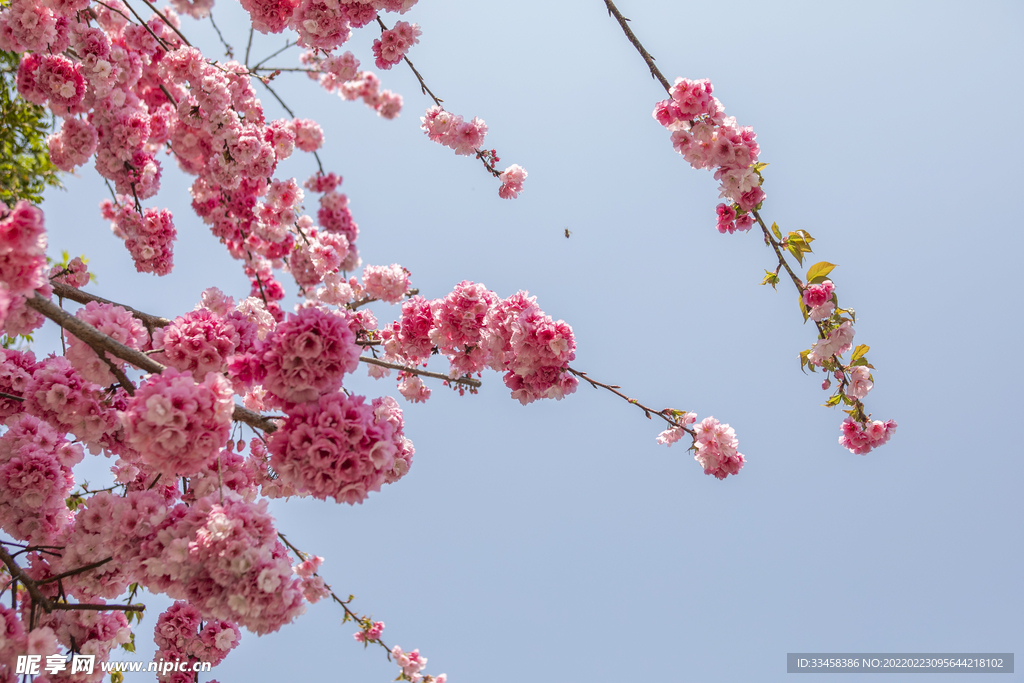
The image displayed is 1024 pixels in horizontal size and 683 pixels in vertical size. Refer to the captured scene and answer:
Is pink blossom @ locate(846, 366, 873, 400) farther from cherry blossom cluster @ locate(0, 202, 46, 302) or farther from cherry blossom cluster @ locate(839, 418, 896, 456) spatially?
cherry blossom cluster @ locate(0, 202, 46, 302)

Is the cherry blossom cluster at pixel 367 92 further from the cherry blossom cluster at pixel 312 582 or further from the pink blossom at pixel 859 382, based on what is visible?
the pink blossom at pixel 859 382

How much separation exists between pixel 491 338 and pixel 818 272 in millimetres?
1983

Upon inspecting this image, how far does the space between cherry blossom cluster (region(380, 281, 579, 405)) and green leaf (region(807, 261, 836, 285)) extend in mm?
1402

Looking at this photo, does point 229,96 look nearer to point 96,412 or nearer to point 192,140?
point 192,140

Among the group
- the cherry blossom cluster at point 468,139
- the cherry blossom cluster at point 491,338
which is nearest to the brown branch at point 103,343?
the cherry blossom cluster at point 491,338

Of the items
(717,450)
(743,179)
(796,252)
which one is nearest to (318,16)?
(743,179)

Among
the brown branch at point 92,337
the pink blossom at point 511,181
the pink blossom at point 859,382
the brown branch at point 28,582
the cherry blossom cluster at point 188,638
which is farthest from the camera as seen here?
the pink blossom at point 511,181

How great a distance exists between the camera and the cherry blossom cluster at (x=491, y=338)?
10.3 feet

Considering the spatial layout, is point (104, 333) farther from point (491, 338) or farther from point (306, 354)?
point (491, 338)

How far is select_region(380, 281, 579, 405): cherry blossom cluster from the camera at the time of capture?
312cm

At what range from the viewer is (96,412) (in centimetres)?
284

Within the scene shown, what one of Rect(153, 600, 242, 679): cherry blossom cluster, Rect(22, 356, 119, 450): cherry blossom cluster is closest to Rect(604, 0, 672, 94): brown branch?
Answer: Rect(22, 356, 119, 450): cherry blossom cluster

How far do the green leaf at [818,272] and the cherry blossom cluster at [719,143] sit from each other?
0.43 metres

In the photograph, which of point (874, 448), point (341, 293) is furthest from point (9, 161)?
point (874, 448)
